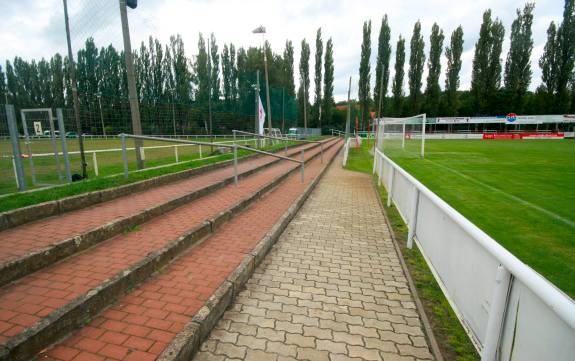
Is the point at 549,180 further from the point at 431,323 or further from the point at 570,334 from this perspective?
the point at 570,334

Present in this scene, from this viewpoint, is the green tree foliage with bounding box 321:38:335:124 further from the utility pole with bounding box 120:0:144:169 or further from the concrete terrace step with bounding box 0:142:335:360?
the concrete terrace step with bounding box 0:142:335:360

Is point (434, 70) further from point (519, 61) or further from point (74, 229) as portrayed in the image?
point (74, 229)

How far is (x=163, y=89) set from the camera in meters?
21.3

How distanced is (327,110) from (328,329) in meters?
53.0

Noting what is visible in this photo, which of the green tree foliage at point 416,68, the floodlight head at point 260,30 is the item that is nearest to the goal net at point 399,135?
the floodlight head at point 260,30

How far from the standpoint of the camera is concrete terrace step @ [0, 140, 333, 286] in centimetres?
289

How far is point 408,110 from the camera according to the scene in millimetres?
50781

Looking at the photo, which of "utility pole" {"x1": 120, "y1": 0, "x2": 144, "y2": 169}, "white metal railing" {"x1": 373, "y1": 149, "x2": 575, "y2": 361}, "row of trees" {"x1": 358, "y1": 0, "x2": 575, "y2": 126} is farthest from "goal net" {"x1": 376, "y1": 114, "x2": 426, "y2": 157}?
"row of trees" {"x1": 358, "y1": 0, "x2": 575, "y2": 126}

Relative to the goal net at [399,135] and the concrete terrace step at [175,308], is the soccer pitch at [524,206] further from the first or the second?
the concrete terrace step at [175,308]

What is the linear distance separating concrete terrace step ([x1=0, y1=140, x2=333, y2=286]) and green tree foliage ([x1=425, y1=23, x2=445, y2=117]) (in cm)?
5229

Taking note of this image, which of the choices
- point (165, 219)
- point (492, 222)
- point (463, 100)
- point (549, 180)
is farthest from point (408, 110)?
point (165, 219)

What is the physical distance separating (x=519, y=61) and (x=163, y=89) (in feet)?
166

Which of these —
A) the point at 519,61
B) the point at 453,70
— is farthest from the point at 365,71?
the point at 519,61

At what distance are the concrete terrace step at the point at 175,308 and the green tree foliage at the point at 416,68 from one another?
53.0 metres
